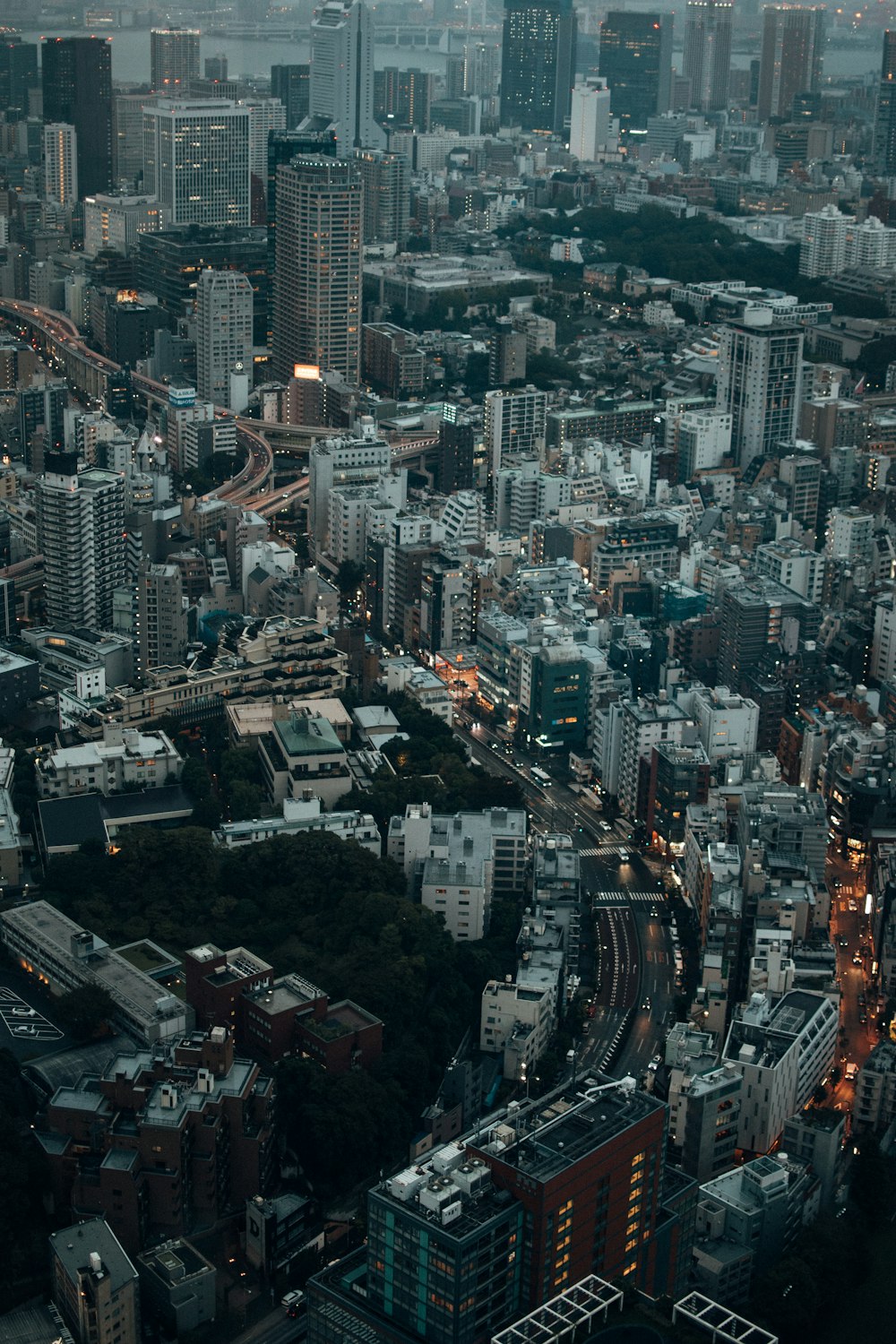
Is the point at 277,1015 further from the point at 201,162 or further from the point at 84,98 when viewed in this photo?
the point at 84,98

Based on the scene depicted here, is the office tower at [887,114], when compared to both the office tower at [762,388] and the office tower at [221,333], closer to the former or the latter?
the office tower at [762,388]

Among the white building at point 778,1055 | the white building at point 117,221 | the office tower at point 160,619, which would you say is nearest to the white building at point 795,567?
the office tower at point 160,619

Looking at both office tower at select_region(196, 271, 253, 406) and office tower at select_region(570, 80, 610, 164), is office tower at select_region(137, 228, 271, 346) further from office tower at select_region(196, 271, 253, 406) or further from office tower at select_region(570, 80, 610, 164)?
office tower at select_region(570, 80, 610, 164)

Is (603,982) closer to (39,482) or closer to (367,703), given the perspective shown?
(367,703)

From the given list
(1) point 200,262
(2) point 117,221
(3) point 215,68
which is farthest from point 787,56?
(1) point 200,262

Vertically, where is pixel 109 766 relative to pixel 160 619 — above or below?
below

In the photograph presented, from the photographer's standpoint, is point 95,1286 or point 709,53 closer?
point 95,1286

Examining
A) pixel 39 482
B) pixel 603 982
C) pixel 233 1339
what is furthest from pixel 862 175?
pixel 233 1339
